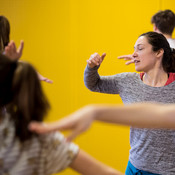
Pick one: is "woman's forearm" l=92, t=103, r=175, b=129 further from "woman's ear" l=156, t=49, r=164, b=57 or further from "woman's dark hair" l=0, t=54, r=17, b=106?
"woman's ear" l=156, t=49, r=164, b=57

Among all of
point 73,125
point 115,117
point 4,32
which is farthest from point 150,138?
point 4,32

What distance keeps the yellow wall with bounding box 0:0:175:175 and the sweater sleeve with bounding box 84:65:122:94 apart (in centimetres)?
108

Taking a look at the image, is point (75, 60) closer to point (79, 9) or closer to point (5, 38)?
point (79, 9)

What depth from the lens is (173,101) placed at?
1.61 meters

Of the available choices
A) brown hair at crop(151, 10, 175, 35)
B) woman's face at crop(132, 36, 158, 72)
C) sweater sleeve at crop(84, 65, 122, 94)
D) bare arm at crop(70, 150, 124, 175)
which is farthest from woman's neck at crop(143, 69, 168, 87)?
bare arm at crop(70, 150, 124, 175)

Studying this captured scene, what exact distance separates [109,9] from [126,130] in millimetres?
1218

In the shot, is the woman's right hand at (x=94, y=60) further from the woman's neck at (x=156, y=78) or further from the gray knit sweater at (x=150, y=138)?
the woman's neck at (x=156, y=78)

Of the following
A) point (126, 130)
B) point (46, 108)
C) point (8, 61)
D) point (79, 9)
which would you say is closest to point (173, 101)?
point (46, 108)

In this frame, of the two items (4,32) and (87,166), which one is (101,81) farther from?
(87,166)

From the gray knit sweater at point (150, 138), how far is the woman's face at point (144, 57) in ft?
0.22

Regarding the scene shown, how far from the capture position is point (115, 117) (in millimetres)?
852

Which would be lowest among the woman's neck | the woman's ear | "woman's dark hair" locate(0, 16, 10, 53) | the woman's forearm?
the woman's neck

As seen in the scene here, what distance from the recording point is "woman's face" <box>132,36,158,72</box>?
5.85 feet

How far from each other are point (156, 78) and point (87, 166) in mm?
887
